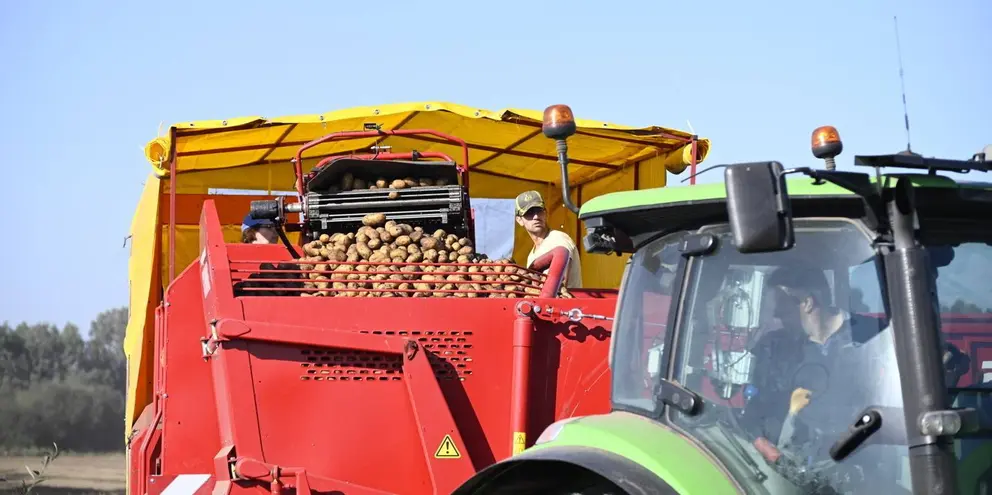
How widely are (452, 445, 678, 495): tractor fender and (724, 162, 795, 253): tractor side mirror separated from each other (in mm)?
773

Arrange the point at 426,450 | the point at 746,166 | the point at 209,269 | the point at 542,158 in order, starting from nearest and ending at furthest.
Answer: the point at 746,166, the point at 426,450, the point at 209,269, the point at 542,158

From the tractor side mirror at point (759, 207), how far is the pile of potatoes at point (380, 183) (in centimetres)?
382

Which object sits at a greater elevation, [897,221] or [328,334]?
[897,221]

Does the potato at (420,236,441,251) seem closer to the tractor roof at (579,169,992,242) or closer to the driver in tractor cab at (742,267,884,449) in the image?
the tractor roof at (579,169,992,242)

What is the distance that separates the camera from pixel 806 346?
306 cm

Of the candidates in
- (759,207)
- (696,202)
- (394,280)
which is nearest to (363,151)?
(394,280)

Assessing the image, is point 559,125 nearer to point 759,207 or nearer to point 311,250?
point 759,207

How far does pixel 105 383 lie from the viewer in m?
28.9

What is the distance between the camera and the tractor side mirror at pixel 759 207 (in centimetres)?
271

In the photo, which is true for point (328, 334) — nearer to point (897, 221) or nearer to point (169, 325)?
point (169, 325)

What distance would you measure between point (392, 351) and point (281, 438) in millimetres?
584

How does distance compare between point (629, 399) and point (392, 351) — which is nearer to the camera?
point (629, 399)

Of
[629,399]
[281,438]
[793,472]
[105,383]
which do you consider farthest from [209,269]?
[105,383]

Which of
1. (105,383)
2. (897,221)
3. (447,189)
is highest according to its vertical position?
(447,189)
